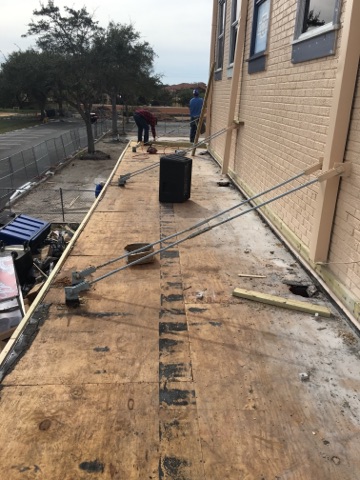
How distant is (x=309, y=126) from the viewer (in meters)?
5.05

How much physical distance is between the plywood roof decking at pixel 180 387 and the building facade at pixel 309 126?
0.57m

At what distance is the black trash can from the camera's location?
7844 millimetres

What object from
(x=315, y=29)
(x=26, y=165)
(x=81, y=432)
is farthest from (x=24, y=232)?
(x=26, y=165)

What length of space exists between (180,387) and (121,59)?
30.8 m

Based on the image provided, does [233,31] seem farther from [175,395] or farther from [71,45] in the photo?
[71,45]

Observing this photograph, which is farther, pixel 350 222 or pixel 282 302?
pixel 282 302

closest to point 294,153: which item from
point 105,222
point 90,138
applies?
point 105,222

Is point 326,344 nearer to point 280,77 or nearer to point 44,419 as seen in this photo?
point 44,419

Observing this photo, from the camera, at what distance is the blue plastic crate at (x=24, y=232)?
9586 millimetres

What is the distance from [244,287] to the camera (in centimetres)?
459

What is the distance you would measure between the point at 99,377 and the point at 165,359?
1.78ft

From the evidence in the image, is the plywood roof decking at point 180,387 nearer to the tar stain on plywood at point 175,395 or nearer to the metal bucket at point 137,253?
the tar stain on plywood at point 175,395

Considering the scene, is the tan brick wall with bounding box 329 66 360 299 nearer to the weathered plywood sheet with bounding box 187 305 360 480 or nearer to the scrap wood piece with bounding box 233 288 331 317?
the scrap wood piece with bounding box 233 288 331 317

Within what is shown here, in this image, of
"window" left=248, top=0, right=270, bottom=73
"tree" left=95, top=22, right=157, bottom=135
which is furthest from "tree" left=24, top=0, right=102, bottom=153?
"window" left=248, top=0, right=270, bottom=73
